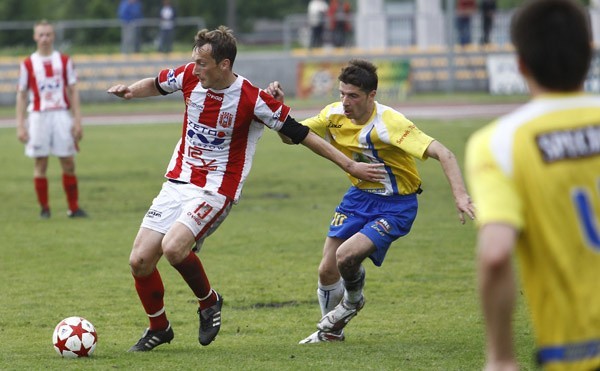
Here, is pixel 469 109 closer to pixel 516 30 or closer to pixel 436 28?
pixel 436 28

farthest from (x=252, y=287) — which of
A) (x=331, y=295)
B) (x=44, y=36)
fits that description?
(x=44, y=36)

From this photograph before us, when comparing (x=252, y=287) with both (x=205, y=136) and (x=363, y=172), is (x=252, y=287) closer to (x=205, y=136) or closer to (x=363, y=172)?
(x=205, y=136)

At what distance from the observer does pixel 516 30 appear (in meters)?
3.00

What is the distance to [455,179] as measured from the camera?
6.26 metres

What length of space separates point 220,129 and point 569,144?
4100 millimetres

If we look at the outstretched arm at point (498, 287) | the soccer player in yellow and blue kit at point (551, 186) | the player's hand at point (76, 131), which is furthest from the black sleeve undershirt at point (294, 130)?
the player's hand at point (76, 131)

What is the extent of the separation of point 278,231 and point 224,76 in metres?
5.66

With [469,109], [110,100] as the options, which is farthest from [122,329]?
[110,100]

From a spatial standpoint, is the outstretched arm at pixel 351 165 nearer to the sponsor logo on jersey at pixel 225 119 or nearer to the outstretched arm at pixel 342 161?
the outstretched arm at pixel 342 161

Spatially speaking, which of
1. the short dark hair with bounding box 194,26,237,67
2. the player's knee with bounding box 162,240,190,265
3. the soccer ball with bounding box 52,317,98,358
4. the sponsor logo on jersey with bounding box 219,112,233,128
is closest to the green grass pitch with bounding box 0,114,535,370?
the soccer ball with bounding box 52,317,98,358

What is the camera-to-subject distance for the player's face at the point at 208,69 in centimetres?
671

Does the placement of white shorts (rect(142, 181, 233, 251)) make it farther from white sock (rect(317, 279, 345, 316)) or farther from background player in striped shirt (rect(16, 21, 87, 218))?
background player in striped shirt (rect(16, 21, 87, 218))

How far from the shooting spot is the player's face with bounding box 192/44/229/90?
264 inches

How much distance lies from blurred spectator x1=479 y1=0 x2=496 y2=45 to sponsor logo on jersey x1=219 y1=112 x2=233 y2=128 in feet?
90.4
